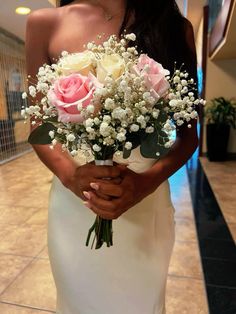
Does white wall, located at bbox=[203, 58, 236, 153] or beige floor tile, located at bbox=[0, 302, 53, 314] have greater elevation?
white wall, located at bbox=[203, 58, 236, 153]

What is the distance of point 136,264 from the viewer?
87cm

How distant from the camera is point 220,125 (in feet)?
16.7

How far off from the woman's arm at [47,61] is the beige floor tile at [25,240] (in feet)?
5.35

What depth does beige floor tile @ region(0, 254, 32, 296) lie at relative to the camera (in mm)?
1932

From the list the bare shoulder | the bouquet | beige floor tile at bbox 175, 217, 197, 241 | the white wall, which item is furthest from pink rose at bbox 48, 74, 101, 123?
the white wall

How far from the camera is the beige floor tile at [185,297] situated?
166 cm

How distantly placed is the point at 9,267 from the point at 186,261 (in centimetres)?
118

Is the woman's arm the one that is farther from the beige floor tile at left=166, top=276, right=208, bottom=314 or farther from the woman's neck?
the beige floor tile at left=166, top=276, right=208, bottom=314

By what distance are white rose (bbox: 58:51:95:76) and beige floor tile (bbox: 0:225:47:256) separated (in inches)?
76.0

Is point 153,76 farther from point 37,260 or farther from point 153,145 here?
point 37,260

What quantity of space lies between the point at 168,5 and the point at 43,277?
5.61 ft

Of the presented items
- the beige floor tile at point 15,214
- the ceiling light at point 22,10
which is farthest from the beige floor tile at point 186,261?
the ceiling light at point 22,10

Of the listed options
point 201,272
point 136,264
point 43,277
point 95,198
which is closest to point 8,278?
point 43,277

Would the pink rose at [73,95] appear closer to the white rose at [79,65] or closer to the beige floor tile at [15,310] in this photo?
the white rose at [79,65]
